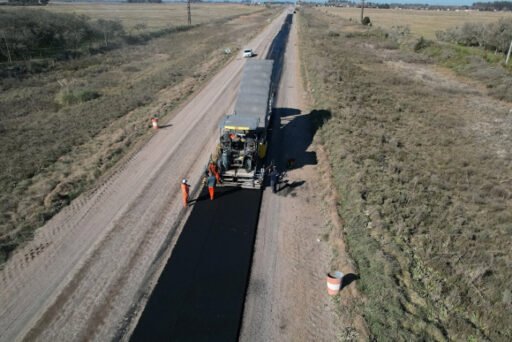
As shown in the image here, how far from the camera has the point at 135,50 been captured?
5472 centimetres

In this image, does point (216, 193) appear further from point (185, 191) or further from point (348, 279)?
point (348, 279)

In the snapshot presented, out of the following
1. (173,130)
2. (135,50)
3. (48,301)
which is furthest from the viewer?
(135,50)

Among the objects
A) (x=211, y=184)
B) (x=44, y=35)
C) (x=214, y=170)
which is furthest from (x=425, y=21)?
(x=211, y=184)

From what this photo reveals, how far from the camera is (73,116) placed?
83.1 ft

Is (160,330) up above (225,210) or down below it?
below

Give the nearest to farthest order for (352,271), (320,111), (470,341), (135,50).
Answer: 1. (470,341)
2. (352,271)
3. (320,111)
4. (135,50)

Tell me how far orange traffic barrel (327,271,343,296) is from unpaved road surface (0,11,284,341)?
231 inches

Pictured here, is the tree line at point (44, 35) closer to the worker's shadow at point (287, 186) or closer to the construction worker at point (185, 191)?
the construction worker at point (185, 191)

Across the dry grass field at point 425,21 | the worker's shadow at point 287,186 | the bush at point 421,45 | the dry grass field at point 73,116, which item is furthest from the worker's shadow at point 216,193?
the dry grass field at point 425,21

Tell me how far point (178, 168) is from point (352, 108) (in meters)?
15.0

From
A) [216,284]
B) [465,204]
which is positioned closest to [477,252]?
[465,204]

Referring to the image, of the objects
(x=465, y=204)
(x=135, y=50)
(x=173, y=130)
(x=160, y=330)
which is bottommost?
(x=160, y=330)

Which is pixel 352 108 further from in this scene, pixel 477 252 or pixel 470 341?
pixel 470 341

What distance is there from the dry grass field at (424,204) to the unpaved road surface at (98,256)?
6.91 meters
